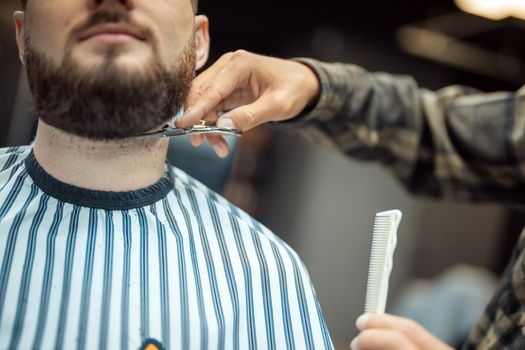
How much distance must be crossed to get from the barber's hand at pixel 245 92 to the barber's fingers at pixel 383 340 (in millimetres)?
415

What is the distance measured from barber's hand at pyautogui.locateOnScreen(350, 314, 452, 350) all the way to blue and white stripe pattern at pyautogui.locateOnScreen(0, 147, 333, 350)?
0.72ft

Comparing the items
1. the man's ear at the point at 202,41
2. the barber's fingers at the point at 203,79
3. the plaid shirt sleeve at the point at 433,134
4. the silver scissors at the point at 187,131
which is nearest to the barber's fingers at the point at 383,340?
the silver scissors at the point at 187,131

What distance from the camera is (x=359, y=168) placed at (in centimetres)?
577

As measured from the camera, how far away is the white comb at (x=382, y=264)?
1.02 metres

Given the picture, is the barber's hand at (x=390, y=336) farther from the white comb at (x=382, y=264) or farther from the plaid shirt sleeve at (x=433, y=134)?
the plaid shirt sleeve at (x=433, y=134)

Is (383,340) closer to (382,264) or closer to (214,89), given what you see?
(382,264)

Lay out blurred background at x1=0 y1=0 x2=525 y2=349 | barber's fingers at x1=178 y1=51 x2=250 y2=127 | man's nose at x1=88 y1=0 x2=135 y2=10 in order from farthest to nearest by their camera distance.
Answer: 1. blurred background at x1=0 y1=0 x2=525 y2=349
2. barber's fingers at x1=178 y1=51 x2=250 y2=127
3. man's nose at x1=88 y1=0 x2=135 y2=10

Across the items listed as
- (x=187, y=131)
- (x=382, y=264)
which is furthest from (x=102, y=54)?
(x=382, y=264)

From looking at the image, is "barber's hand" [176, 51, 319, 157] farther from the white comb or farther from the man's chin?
the white comb

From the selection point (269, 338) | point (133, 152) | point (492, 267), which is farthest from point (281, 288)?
point (492, 267)

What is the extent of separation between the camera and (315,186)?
18.7 feet

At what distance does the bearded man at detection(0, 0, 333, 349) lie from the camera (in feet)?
3.39


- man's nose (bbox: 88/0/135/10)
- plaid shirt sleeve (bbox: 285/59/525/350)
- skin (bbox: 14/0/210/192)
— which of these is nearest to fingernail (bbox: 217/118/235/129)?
skin (bbox: 14/0/210/192)

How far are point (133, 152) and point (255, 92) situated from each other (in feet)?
0.98
